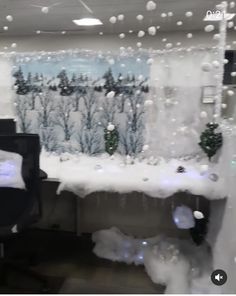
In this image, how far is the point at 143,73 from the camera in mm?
1595

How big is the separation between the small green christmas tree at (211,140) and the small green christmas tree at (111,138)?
18.9 inches

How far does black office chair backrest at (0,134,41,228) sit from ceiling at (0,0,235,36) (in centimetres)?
63

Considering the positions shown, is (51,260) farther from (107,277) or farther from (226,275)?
(226,275)

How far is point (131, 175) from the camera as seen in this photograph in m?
1.54

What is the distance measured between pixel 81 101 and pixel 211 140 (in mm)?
759

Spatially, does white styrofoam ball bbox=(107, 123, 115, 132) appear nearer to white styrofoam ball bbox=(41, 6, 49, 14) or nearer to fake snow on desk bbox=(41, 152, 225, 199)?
fake snow on desk bbox=(41, 152, 225, 199)

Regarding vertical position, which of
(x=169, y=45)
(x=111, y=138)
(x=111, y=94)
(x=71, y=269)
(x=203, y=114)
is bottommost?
(x=71, y=269)

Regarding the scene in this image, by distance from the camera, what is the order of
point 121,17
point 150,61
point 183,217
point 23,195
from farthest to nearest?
point 183,217, point 150,61, point 121,17, point 23,195

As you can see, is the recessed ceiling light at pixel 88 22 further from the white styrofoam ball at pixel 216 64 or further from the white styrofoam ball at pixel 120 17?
the white styrofoam ball at pixel 216 64

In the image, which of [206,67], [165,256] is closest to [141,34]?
[206,67]

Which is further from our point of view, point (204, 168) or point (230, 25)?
point (204, 168)

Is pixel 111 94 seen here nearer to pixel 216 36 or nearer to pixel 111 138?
pixel 111 138

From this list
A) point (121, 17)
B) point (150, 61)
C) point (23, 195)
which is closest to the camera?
point (23, 195)

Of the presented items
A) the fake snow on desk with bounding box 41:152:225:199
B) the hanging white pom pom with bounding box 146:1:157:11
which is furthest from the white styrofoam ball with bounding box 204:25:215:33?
the fake snow on desk with bounding box 41:152:225:199
